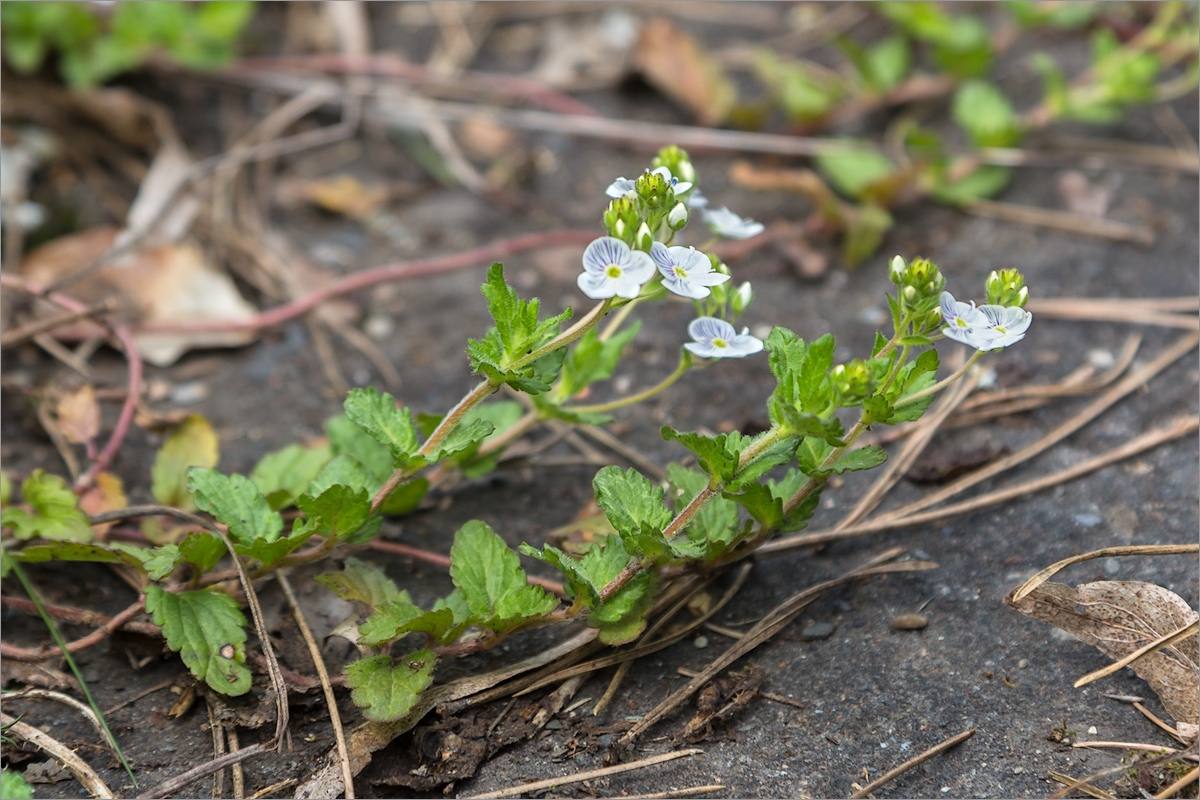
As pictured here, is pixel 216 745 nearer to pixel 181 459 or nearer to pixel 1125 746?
pixel 181 459

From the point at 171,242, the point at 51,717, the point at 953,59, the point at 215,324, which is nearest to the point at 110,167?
the point at 171,242

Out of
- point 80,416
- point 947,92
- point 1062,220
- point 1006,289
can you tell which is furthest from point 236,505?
point 947,92

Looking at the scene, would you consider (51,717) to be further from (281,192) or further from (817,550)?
(281,192)

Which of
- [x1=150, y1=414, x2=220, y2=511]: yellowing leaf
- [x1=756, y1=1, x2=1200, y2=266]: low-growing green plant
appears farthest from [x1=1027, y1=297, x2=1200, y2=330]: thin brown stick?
[x1=150, y1=414, x2=220, y2=511]: yellowing leaf

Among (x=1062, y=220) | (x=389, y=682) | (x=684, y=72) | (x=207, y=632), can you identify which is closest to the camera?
(x=389, y=682)

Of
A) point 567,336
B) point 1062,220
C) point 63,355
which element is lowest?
point 1062,220
